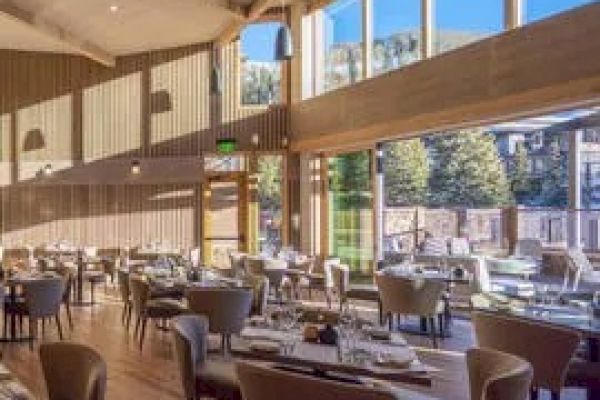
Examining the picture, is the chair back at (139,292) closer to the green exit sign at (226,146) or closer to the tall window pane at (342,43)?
the tall window pane at (342,43)

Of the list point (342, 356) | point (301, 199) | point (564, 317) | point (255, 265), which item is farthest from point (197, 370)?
point (301, 199)

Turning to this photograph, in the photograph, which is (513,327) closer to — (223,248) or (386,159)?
(386,159)

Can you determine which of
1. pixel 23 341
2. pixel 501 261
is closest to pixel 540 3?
pixel 501 261

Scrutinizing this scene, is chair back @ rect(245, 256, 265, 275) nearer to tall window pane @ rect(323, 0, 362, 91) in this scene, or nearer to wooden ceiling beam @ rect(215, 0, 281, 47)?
tall window pane @ rect(323, 0, 362, 91)

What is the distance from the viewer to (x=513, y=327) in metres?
5.03

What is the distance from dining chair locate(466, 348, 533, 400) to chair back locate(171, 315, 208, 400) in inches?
63.5

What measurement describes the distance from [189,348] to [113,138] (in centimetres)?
1189

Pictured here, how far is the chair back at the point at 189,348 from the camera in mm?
4438

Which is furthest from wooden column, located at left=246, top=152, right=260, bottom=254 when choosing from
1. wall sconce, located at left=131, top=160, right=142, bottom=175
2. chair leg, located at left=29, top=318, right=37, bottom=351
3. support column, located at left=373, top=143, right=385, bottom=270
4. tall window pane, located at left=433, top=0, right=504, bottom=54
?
chair leg, located at left=29, top=318, right=37, bottom=351

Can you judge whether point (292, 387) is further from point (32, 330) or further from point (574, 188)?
point (574, 188)

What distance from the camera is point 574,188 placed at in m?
10.9

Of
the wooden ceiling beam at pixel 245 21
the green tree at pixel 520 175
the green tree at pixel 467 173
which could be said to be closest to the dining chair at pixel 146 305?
the wooden ceiling beam at pixel 245 21

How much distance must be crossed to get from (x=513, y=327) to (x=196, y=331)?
6.78ft

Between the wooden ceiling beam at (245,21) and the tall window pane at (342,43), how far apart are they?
1100 mm
